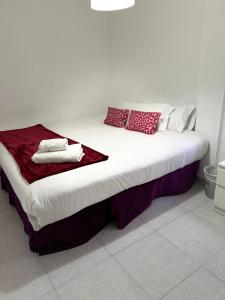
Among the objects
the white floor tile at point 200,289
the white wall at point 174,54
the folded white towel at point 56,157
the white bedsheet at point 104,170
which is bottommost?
the white floor tile at point 200,289

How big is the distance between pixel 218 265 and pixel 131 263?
2.04ft

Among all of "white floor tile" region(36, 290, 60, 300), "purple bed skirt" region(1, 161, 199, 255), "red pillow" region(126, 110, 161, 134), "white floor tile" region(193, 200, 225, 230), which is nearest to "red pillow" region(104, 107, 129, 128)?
"red pillow" region(126, 110, 161, 134)

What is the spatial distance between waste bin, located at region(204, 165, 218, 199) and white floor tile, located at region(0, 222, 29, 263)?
6.05ft

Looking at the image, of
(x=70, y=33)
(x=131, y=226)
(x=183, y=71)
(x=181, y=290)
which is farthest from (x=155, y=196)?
(x=70, y=33)

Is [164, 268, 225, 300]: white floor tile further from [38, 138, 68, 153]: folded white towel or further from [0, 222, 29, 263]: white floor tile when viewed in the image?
[38, 138, 68, 153]: folded white towel

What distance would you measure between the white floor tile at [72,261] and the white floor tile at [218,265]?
74 centimetres

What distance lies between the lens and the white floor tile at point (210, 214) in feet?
7.01

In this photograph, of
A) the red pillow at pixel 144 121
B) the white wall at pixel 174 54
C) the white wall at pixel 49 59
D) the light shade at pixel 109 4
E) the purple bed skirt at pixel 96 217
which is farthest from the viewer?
the white wall at pixel 49 59

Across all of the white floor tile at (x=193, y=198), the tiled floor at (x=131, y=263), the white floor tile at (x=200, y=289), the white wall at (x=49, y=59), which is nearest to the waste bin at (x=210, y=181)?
the white floor tile at (x=193, y=198)

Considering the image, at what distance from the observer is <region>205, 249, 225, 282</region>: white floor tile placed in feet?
5.31

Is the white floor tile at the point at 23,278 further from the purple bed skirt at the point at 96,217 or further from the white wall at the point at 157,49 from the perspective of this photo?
the white wall at the point at 157,49

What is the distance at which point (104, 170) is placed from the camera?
1843 millimetres

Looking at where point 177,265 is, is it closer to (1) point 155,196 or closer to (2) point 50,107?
(1) point 155,196

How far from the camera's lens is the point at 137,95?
3.52 meters
